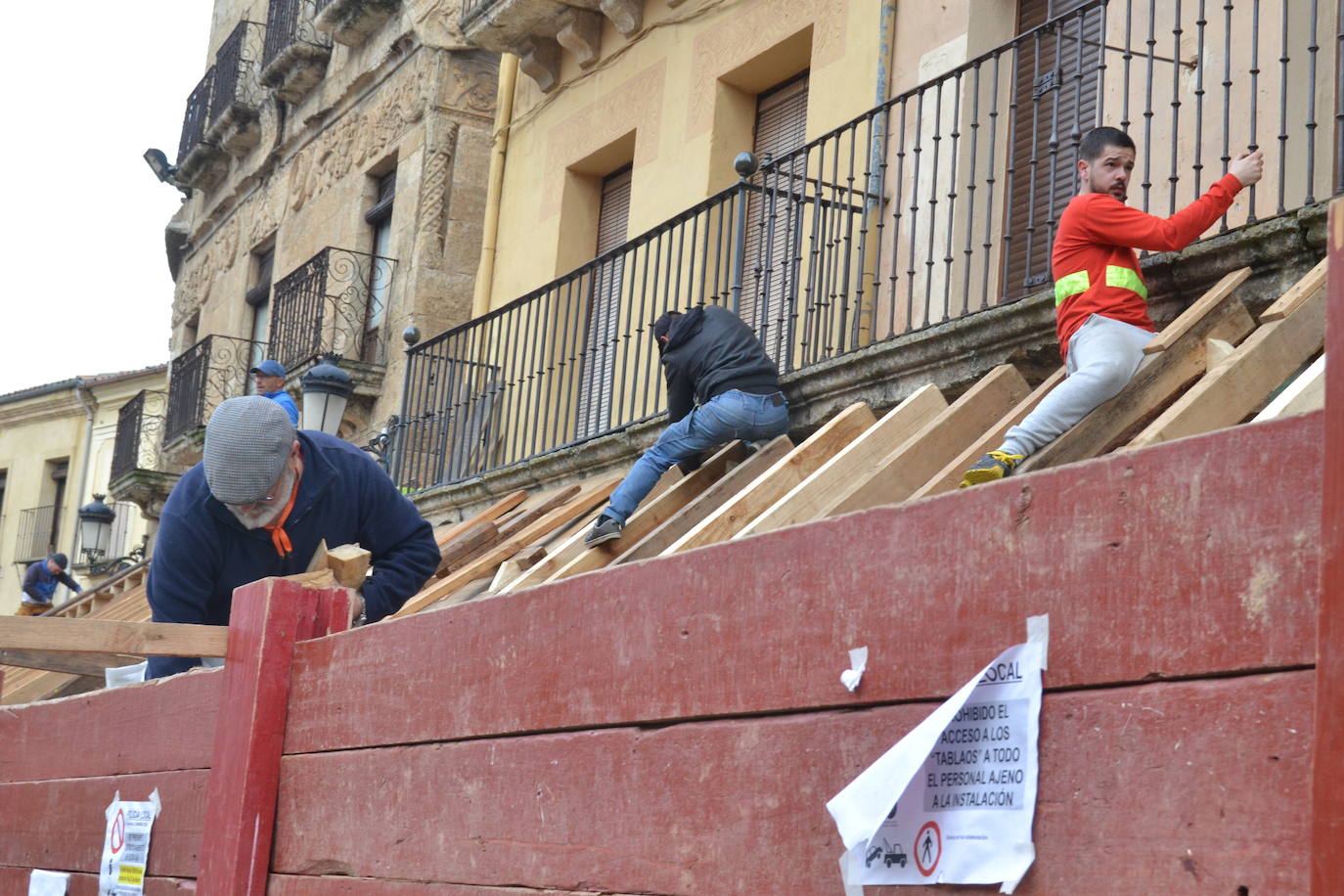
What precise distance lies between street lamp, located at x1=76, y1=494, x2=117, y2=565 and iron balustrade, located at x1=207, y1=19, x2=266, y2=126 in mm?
5206

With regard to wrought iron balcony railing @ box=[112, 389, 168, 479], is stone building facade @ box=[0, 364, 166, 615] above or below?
above

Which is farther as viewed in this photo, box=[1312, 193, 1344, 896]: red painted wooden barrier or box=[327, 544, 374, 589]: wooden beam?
box=[327, 544, 374, 589]: wooden beam

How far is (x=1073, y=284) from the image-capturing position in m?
5.79

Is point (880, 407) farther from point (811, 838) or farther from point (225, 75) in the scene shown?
point (225, 75)

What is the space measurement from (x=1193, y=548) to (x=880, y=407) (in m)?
5.67

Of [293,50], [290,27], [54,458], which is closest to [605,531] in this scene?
[293,50]

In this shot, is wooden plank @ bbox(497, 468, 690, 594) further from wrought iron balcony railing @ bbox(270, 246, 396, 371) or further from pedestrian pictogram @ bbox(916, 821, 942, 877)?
wrought iron balcony railing @ bbox(270, 246, 396, 371)

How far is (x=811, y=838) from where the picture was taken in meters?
2.60

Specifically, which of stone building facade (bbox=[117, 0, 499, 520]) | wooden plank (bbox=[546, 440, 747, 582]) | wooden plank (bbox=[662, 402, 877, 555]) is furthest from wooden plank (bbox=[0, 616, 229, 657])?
stone building facade (bbox=[117, 0, 499, 520])

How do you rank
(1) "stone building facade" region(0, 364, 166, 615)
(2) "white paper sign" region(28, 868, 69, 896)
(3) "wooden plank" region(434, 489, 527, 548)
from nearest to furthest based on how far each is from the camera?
(2) "white paper sign" region(28, 868, 69, 896)
(3) "wooden plank" region(434, 489, 527, 548)
(1) "stone building facade" region(0, 364, 166, 615)

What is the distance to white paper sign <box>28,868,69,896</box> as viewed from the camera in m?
5.18

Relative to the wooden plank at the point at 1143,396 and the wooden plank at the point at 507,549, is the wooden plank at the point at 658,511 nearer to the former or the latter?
the wooden plank at the point at 507,549

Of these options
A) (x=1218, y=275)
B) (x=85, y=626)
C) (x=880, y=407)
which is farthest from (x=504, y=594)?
(x=880, y=407)

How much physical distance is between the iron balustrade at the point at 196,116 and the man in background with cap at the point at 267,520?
15.9 m
